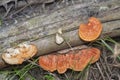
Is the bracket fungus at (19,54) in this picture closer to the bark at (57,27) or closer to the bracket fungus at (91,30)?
the bark at (57,27)

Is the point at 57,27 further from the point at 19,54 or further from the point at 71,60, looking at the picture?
the point at 19,54

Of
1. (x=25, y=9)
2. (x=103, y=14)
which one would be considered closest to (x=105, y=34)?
(x=103, y=14)

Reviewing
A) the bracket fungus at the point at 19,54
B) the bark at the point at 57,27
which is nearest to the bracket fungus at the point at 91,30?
the bark at the point at 57,27

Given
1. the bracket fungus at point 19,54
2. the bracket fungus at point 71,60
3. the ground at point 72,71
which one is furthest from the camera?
the ground at point 72,71

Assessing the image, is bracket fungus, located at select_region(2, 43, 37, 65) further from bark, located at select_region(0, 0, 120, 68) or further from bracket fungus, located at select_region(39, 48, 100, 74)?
bracket fungus, located at select_region(39, 48, 100, 74)

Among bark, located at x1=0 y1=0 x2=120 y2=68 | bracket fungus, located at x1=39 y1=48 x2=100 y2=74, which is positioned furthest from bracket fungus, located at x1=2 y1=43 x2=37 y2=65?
bracket fungus, located at x1=39 y1=48 x2=100 y2=74

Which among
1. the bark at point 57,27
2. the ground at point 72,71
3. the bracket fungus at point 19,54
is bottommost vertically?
the ground at point 72,71
